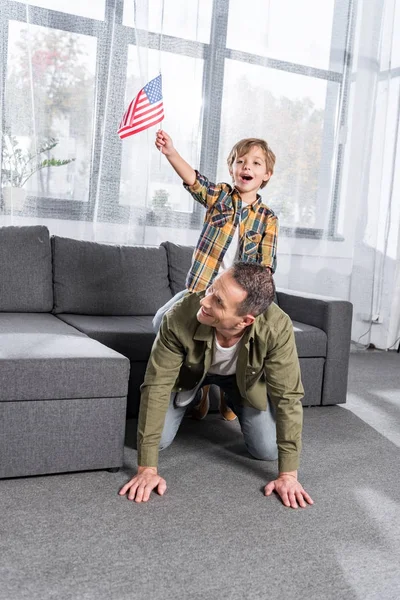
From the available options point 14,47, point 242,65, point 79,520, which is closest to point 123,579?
point 79,520

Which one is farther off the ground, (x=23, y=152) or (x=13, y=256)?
(x=23, y=152)

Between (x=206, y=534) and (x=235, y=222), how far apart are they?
116cm

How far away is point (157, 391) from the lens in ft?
6.59

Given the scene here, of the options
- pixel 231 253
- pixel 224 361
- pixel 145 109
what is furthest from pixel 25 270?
pixel 224 361

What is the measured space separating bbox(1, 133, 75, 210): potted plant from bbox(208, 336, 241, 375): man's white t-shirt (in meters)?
1.76

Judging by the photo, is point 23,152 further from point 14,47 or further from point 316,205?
point 316,205

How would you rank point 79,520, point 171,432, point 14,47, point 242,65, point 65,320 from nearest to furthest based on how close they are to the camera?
point 79,520 → point 171,432 → point 65,320 → point 14,47 → point 242,65

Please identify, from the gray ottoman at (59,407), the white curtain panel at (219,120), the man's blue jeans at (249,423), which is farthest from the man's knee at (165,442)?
the white curtain panel at (219,120)

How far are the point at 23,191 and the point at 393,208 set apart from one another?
270cm

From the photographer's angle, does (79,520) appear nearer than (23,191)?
Yes

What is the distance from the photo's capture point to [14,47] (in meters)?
3.44

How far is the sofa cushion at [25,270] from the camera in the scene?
2.96 m

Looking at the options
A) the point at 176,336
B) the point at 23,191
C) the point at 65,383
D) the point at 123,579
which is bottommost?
the point at 123,579

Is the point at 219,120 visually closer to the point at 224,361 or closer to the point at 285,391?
the point at 224,361
